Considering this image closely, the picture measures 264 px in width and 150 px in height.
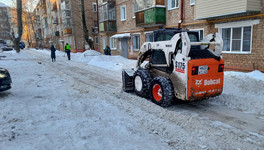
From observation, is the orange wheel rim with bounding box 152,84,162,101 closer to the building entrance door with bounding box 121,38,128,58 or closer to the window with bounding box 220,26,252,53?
the window with bounding box 220,26,252,53

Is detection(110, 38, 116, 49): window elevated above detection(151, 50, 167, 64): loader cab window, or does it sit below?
above

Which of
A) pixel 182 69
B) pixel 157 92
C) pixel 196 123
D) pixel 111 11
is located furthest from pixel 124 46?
pixel 196 123

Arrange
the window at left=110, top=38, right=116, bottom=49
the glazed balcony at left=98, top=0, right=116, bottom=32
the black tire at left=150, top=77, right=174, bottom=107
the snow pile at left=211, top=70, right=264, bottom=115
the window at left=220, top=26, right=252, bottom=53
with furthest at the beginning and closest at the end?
the window at left=110, top=38, right=116, bottom=49
the glazed balcony at left=98, top=0, right=116, bottom=32
the window at left=220, top=26, right=252, bottom=53
the snow pile at left=211, top=70, right=264, bottom=115
the black tire at left=150, top=77, right=174, bottom=107

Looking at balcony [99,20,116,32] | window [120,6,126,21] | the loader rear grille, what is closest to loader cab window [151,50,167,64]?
the loader rear grille

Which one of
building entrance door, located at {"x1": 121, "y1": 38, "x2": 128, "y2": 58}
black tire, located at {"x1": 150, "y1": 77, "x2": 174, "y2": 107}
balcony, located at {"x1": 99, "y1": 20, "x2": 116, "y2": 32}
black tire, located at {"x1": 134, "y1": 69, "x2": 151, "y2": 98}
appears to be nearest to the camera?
black tire, located at {"x1": 150, "y1": 77, "x2": 174, "y2": 107}

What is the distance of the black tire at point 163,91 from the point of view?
531 cm

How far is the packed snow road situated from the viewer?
351cm

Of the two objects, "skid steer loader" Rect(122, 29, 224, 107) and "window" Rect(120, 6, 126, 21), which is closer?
"skid steer loader" Rect(122, 29, 224, 107)

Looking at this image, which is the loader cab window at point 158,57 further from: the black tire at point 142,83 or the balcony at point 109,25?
the balcony at point 109,25

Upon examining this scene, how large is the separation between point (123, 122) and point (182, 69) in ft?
6.90

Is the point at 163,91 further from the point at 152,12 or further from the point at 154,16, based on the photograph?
the point at 152,12

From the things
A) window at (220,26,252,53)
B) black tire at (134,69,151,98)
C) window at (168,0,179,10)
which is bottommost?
black tire at (134,69,151,98)

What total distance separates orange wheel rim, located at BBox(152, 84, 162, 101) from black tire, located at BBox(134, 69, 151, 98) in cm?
40

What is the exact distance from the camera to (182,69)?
503 centimetres
